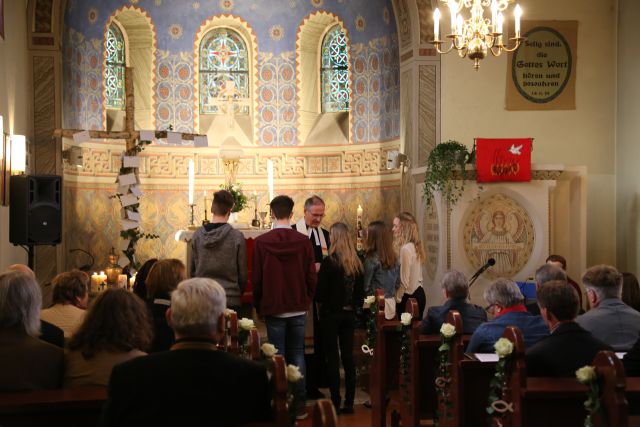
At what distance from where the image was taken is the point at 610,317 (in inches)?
206

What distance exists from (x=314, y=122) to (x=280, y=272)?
8.24m

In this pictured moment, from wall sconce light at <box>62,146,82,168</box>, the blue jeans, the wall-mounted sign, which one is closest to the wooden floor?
the blue jeans

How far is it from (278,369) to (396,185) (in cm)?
1030

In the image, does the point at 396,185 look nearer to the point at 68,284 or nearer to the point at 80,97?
the point at 80,97

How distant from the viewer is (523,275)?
10227mm

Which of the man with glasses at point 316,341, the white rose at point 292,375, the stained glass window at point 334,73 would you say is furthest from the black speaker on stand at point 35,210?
the stained glass window at point 334,73

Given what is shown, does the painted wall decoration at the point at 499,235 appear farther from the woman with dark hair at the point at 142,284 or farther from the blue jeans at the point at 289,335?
the woman with dark hair at the point at 142,284

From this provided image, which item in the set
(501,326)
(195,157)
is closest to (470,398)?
(501,326)

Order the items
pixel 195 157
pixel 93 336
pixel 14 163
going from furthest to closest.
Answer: pixel 195 157, pixel 14 163, pixel 93 336

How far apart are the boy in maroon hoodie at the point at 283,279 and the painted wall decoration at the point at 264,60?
6868 mm

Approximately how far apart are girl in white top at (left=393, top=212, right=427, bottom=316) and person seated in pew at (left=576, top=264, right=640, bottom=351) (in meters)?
2.52

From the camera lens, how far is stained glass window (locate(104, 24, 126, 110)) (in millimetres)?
14336

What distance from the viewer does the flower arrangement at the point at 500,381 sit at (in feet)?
12.8

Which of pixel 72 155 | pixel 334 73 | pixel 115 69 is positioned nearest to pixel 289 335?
pixel 72 155
